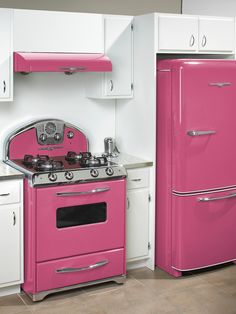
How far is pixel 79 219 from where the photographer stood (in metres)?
3.97

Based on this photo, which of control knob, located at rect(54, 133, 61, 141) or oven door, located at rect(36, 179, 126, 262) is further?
control knob, located at rect(54, 133, 61, 141)

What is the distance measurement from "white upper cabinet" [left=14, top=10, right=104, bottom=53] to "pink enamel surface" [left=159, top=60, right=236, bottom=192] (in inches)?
22.2

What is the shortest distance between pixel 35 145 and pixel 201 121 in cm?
127

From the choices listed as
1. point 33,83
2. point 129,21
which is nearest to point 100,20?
point 129,21

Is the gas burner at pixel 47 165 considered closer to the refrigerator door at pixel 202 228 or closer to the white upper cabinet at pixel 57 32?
the white upper cabinet at pixel 57 32

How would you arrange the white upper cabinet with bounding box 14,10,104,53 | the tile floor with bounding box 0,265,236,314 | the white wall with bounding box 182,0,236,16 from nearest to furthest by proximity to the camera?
the tile floor with bounding box 0,265,236,314, the white upper cabinet with bounding box 14,10,104,53, the white wall with bounding box 182,0,236,16

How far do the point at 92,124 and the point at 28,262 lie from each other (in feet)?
4.37

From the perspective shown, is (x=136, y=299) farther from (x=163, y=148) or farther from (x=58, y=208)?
(x=163, y=148)

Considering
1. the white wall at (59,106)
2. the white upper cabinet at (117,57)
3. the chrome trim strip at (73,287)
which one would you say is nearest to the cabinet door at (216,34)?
the white upper cabinet at (117,57)

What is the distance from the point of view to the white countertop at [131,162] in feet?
14.0

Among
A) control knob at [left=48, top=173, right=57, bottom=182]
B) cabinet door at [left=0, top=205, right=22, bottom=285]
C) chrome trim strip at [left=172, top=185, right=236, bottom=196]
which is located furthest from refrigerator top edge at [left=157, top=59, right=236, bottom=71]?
cabinet door at [left=0, top=205, right=22, bottom=285]

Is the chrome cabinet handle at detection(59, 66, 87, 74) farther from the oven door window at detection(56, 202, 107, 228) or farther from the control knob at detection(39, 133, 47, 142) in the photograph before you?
the oven door window at detection(56, 202, 107, 228)

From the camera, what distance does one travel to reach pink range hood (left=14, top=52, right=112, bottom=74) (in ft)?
12.8

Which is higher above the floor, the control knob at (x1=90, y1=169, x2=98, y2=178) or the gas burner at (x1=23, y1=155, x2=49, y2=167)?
the gas burner at (x1=23, y1=155, x2=49, y2=167)
